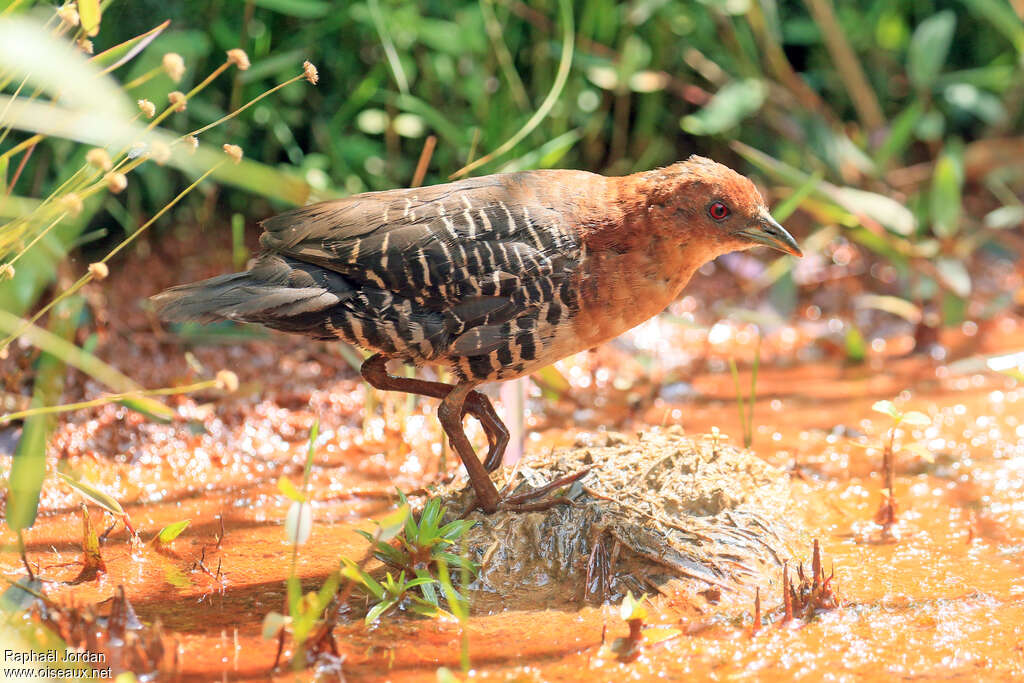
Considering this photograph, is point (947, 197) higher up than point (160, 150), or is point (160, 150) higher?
point (947, 197)

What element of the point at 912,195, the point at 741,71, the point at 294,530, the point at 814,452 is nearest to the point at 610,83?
the point at 741,71

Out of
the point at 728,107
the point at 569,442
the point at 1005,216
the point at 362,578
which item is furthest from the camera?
the point at 1005,216

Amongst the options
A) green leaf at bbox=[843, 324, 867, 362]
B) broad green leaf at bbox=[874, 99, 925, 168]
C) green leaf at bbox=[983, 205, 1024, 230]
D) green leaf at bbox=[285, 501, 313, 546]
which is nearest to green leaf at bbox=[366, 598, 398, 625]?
green leaf at bbox=[285, 501, 313, 546]

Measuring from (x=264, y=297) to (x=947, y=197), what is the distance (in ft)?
12.5

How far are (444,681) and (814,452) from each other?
257cm

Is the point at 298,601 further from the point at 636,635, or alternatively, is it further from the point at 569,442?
the point at 569,442

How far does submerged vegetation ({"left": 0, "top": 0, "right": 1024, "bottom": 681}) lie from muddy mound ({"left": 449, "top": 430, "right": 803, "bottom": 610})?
0.06ft

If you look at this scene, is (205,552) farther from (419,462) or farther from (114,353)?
(114,353)

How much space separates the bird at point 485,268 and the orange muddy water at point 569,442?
27.5 inches

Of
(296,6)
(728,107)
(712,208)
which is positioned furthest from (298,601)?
(728,107)

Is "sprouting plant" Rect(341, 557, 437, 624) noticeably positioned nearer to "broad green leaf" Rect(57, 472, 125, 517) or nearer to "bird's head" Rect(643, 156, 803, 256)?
"broad green leaf" Rect(57, 472, 125, 517)

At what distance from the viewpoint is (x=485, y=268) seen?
11.4 feet

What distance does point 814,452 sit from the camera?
458 cm

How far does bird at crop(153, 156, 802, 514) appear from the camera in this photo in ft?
11.3
